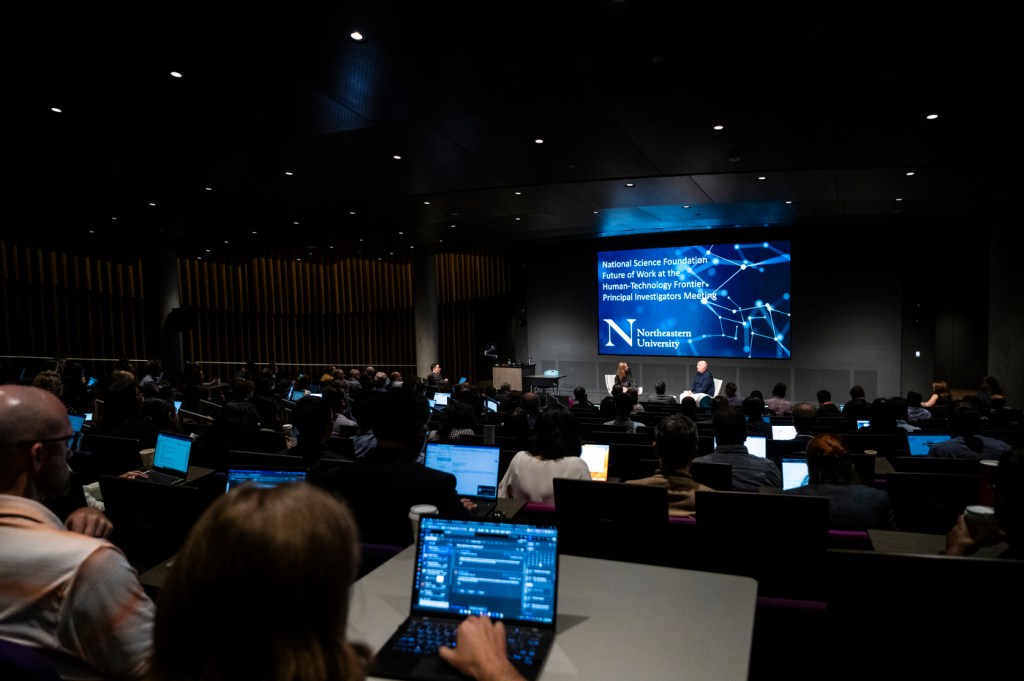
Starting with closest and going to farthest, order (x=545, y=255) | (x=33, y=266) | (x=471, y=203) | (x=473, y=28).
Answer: (x=473, y=28) < (x=471, y=203) < (x=33, y=266) < (x=545, y=255)

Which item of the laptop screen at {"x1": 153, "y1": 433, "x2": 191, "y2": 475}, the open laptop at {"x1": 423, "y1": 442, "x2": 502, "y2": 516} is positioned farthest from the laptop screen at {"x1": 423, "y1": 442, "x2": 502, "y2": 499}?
the laptop screen at {"x1": 153, "y1": 433, "x2": 191, "y2": 475}

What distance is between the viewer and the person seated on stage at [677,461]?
3.46 metres

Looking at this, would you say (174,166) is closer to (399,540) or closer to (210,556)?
(399,540)

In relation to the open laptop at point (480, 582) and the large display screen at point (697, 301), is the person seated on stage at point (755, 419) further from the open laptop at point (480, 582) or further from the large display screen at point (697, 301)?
the large display screen at point (697, 301)

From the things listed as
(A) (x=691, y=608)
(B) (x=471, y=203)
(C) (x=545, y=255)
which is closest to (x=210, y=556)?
(A) (x=691, y=608)

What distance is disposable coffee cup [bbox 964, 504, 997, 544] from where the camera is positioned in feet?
7.20

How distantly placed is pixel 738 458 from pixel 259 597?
3.82m

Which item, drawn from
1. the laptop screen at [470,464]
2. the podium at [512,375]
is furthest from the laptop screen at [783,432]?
the podium at [512,375]

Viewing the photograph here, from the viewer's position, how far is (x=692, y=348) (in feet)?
53.0

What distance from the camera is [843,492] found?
3.32 metres

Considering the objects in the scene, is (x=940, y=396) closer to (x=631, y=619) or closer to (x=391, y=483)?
(x=391, y=483)

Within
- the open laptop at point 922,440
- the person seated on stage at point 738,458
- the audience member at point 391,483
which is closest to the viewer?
the audience member at point 391,483

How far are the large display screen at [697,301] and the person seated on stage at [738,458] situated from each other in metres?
11.8

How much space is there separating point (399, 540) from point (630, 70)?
161 inches
